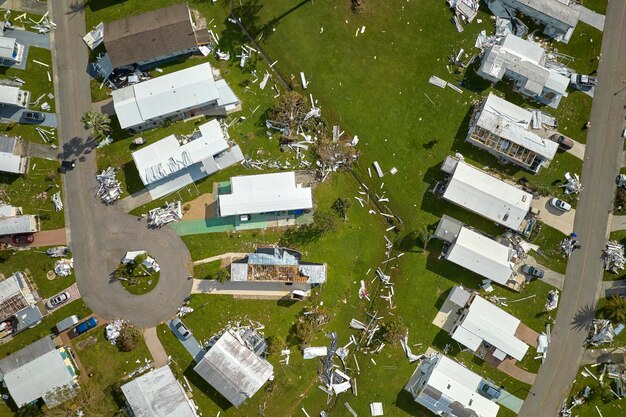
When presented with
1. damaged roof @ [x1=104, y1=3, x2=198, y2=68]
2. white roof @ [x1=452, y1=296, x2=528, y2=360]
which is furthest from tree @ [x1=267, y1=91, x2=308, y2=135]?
white roof @ [x1=452, y1=296, x2=528, y2=360]

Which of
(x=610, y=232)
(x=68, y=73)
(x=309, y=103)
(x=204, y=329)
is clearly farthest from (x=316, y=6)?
(x=610, y=232)

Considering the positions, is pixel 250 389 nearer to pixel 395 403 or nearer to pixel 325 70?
pixel 395 403

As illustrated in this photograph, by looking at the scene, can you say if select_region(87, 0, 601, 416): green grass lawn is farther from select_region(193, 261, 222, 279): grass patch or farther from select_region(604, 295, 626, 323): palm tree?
select_region(604, 295, 626, 323): palm tree

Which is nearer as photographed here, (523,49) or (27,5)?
(27,5)

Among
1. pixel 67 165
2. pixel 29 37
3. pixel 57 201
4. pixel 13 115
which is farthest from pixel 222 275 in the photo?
pixel 29 37

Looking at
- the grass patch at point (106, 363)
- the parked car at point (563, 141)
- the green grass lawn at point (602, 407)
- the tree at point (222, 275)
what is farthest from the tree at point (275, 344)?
the parked car at point (563, 141)

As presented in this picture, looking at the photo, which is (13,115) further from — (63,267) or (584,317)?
(584,317)

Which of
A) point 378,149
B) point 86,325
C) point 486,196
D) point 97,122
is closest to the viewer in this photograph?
point 97,122
